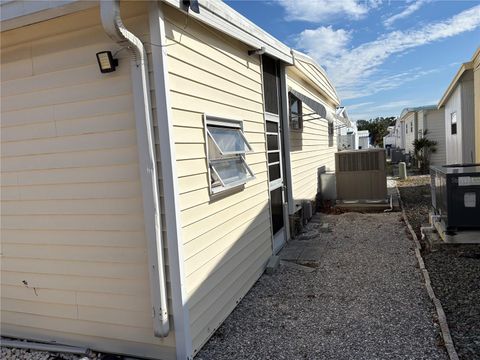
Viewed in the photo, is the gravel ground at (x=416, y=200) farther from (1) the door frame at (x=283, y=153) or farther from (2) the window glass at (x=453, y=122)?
(1) the door frame at (x=283, y=153)

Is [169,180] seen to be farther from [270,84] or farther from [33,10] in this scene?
[270,84]

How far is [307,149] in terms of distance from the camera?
877 centimetres

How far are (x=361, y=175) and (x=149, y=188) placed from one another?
296 inches

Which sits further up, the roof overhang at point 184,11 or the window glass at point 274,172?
the roof overhang at point 184,11

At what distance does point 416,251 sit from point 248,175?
3.10m

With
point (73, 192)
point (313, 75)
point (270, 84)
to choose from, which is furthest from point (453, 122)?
point (73, 192)

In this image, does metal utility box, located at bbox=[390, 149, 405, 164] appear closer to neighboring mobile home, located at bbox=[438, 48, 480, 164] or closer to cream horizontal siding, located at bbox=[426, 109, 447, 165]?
cream horizontal siding, located at bbox=[426, 109, 447, 165]

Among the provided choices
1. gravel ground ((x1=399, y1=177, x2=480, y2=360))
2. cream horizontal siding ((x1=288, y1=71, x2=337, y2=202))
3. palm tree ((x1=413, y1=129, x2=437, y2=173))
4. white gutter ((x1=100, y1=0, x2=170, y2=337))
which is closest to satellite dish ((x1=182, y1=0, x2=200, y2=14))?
white gutter ((x1=100, y1=0, x2=170, y2=337))

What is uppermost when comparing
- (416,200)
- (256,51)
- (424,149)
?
(256,51)

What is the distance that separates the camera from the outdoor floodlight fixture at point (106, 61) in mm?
2879

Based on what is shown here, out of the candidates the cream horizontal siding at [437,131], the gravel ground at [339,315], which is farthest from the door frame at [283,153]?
the cream horizontal siding at [437,131]

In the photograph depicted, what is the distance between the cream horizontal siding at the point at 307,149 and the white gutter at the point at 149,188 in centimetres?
453

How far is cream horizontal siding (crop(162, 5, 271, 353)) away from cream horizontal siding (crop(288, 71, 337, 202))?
2.62m

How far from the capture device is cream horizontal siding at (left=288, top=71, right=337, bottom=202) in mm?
7484
